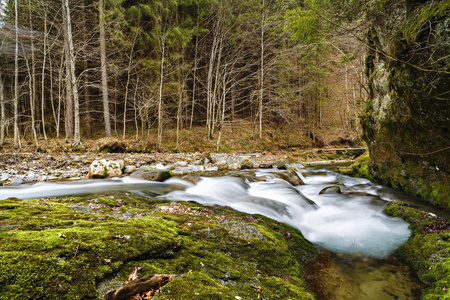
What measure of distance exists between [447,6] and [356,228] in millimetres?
4741

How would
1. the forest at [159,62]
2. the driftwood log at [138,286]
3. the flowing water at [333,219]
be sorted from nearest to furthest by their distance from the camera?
1. the driftwood log at [138,286]
2. the flowing water at [333,219]
3. the forest at [159,62]

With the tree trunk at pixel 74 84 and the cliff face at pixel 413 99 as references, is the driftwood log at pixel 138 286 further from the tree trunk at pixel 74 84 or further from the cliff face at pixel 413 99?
the tree trunk at pixel 74 84

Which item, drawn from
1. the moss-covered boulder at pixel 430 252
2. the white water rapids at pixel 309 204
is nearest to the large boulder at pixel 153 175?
the white water rapids at pixel 309 204

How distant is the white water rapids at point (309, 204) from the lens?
458 cm

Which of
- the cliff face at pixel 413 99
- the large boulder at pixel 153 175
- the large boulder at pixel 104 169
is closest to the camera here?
the cliff face at pixel 413 99

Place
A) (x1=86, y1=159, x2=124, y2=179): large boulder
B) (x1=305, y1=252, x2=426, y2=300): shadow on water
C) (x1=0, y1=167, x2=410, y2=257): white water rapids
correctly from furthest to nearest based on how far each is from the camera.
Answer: (x1=86, y1=159, x2=124, y2=179): large boulder, (x1=0, y1=167, x2=410, y2=257): white water rapids, (x1=305, y1=252, x2=426, y2=300): shadow on water

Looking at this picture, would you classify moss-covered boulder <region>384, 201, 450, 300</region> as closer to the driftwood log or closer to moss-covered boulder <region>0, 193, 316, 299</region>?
moss-covered boulder <region>0, 193, 316, 299</region>

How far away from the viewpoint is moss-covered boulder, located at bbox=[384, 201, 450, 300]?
2.83m

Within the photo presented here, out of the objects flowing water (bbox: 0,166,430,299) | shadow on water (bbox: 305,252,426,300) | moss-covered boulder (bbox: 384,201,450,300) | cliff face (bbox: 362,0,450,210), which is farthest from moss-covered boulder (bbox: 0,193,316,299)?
cliff face (bbox: 362,0,450,210)

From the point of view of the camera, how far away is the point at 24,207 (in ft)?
9.62

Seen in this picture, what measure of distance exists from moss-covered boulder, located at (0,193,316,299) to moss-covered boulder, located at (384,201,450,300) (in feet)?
5.39

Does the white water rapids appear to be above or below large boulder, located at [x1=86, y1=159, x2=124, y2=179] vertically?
below

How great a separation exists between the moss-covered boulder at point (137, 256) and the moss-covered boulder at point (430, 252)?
164 cm

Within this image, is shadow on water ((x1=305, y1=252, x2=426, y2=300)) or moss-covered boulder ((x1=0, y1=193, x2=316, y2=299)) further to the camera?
shadow on water ((x1=305, y1=252, x2=426, y2=300))
